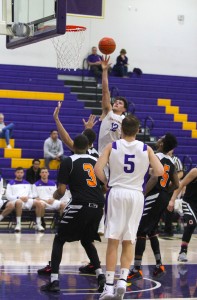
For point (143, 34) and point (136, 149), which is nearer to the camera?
point (136, 149)

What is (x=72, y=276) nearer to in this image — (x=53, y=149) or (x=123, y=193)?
(x=123, y=193)

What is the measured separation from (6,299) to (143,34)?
17.7m

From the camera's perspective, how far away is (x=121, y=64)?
21.2 meters

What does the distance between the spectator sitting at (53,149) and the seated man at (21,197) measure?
2158 mm

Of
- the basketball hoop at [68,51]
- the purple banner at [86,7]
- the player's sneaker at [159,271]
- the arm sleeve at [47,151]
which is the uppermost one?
the purple banner at [86,7]

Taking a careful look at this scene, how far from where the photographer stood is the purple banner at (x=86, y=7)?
10.0m

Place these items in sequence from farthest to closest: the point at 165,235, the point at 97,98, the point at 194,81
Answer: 1. the point at 194,81
2. the point at 97,98
3. the point at 165,235

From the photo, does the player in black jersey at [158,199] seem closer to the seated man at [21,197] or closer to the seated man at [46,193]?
the seated man at [21,197]

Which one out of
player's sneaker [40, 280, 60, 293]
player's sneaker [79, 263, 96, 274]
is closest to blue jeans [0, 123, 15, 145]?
player's sneaker [79, 263, 96, 274]

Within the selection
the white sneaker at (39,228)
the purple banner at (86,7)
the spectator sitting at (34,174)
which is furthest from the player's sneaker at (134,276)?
the spectator sitting at (34,174)

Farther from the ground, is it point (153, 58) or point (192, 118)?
point (153, 58)

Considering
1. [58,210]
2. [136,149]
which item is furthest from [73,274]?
[58,210]

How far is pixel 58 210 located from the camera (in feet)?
42.7

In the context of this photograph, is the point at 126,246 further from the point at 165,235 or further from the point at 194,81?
the point at 194,81
